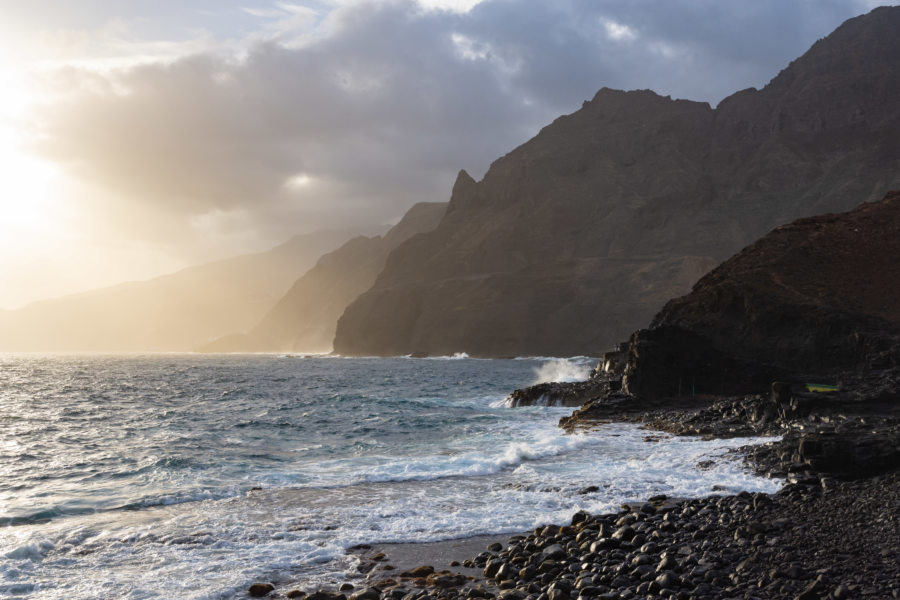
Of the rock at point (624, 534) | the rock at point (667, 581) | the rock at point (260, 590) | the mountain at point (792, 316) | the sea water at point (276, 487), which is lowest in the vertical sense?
the sea water at point (276, 487)

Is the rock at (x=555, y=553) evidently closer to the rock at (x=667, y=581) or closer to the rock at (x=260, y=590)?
the rock at (x=667, y=581)

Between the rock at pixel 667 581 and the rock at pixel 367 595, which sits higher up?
the rock at pixel 667 581

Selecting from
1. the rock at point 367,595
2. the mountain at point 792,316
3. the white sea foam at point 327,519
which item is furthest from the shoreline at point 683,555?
the mountain at point 792,316

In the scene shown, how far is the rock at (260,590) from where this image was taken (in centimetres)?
1109

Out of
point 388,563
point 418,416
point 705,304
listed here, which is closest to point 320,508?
point 388,563

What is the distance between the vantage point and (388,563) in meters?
12.7

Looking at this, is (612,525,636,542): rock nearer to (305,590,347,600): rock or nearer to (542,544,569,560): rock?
(542,544,569,560): rock

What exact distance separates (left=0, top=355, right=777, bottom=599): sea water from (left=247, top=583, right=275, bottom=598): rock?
0.32 metres

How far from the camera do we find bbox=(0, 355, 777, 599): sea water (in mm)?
12797

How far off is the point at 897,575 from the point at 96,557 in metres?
14.8

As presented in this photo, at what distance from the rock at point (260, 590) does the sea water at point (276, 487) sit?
32 cm

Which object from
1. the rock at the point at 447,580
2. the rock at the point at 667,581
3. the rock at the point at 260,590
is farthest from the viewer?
the rock at the point at 447,580

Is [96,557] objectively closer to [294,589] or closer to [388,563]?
[294,589]

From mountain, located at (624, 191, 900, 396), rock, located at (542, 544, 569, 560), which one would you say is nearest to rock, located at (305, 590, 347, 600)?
rock, located at (542, 544, 569, 560)
